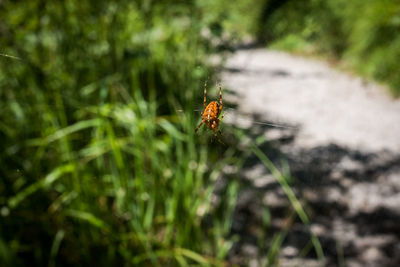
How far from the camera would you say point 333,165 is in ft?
10.7

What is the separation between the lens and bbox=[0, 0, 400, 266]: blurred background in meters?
1.30

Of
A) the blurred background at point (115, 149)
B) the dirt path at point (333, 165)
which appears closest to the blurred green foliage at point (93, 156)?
the blurred background at point (115, 149)

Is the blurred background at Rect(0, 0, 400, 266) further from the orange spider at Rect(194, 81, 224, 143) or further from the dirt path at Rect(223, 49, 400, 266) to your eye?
the orange spider at Rect(194, 81, 224, 143)

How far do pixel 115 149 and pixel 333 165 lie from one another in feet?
8.98

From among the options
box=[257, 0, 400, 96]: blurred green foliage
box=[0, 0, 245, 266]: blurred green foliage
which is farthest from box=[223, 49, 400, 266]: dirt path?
box=[257, 0, 400, 96]: blurred green foliage

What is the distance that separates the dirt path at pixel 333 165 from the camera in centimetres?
221

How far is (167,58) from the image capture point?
260cm

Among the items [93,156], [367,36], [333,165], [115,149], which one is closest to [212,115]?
[115,149]

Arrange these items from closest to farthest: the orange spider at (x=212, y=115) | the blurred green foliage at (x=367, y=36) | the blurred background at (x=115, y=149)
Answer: the orange spider at (x=212, y=115), the blurred background at (x=115, y=149), the blurred green foliage at (x=367, y=36)

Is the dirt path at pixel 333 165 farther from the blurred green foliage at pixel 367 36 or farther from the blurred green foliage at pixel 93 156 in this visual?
the blurred green foliage at pixel 367 36

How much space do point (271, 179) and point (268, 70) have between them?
4.81 m

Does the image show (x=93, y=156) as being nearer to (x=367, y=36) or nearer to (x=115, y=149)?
(x=115, y=149)

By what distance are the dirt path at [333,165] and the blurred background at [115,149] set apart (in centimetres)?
7

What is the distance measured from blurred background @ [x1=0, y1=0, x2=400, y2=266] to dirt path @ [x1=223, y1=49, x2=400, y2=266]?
0.07 metres
